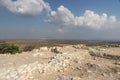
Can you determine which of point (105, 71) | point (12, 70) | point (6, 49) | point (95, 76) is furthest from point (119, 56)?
point (6, 49)

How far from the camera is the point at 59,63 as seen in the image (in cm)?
1531

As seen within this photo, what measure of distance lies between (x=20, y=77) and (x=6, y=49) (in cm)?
2208

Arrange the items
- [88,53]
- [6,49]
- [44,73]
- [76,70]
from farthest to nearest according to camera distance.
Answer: [6,49] → [88,53] → [76,70] → [44,73]

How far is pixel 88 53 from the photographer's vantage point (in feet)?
74.2

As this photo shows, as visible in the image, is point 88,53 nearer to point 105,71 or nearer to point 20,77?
point 105,71

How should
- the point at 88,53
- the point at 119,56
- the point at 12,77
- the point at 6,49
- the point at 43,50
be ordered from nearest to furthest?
the point at 12,77 → the point at 119,56 → the point at 88,53 → the point at 43,50 → the point at 6,49

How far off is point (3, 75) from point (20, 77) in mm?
929

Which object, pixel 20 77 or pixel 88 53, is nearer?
pixel 20 77

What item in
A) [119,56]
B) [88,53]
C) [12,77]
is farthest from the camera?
[88,53]

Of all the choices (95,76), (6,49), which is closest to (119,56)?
(95,76)

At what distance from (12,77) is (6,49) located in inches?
871

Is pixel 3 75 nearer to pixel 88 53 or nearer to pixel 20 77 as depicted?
pixel 20 77

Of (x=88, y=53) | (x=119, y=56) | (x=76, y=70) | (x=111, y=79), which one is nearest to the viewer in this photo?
(x=111, y=79)

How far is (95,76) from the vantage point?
13344 millimetres
